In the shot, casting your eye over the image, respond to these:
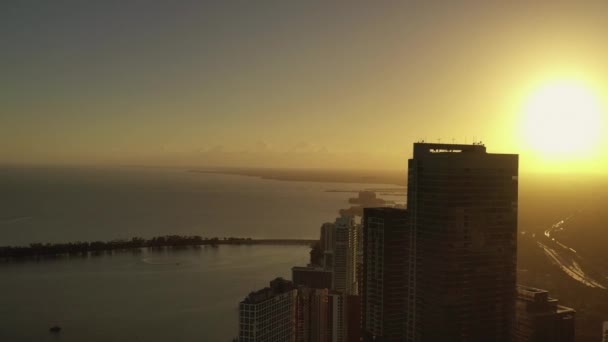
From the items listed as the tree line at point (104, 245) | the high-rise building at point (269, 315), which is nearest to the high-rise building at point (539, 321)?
the high-rise building at point (269, 315)

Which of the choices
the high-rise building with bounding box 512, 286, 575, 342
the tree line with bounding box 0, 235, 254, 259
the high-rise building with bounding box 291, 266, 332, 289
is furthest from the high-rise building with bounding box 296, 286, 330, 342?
the tree line with bounding box 0, 235, 254, 259

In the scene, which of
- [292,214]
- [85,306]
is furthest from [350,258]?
[292,214]

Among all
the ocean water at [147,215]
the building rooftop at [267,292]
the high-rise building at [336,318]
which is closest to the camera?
the building rooftop at [267,292]

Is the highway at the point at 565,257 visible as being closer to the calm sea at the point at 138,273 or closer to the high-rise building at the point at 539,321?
the high-rise building at the point at 539,321

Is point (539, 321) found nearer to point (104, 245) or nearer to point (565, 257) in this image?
point (565, 257)

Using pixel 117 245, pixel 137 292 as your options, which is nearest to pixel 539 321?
pixel 137 292

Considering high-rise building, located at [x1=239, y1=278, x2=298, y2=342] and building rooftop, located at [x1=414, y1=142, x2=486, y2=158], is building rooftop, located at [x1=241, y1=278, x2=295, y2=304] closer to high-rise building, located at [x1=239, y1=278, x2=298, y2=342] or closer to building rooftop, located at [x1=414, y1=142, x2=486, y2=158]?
high-rise building, located at [x1=239, y1=278, x2=298, y2=342]
